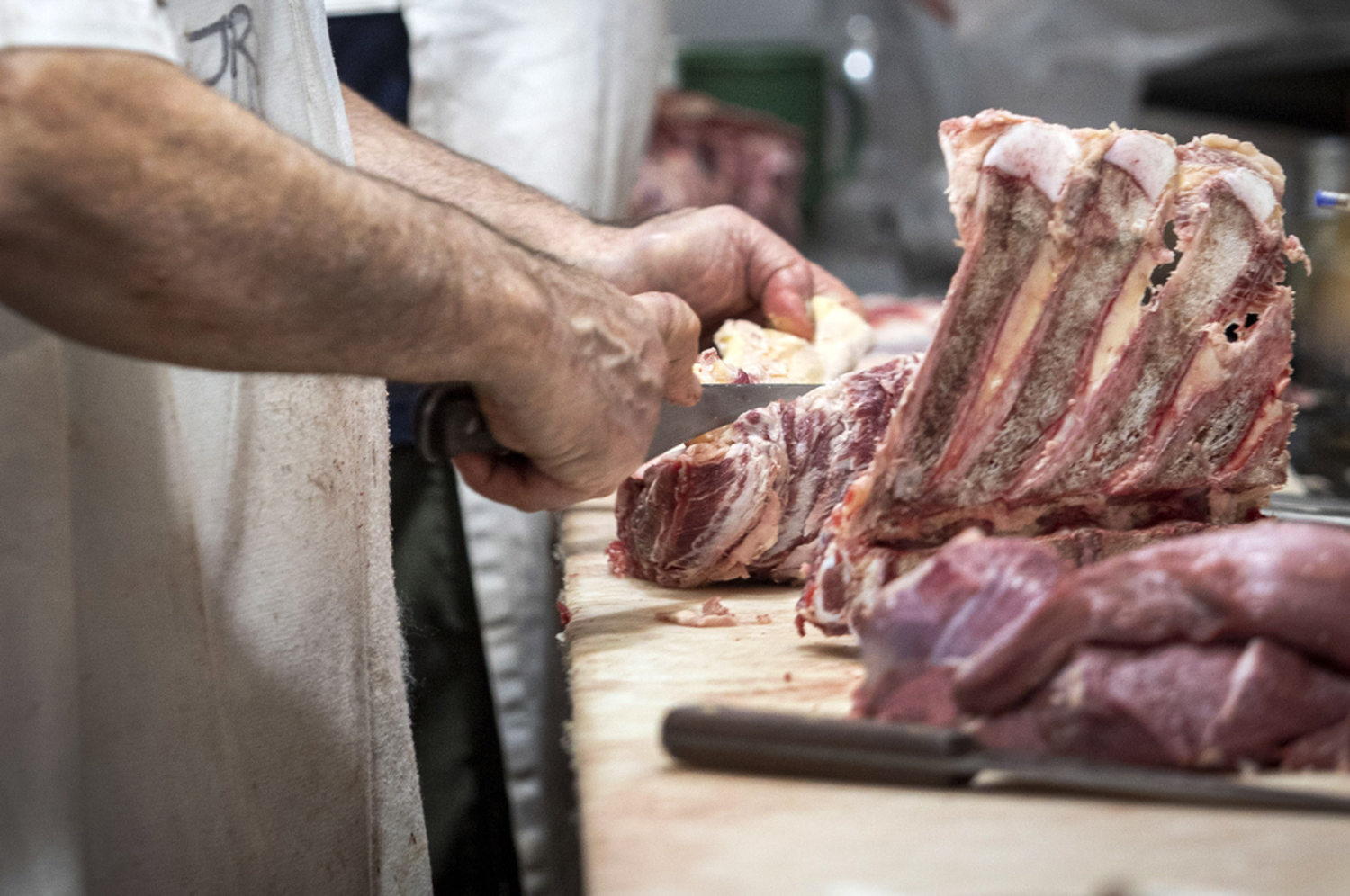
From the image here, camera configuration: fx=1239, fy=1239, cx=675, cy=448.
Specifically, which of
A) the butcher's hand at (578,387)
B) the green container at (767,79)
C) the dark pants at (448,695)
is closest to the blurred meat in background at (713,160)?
the green container at (767,79)

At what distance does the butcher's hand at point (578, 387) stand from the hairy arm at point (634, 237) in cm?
102

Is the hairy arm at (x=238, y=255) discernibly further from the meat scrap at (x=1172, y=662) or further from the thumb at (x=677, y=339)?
the meat scrap at (x=1172, y=662)

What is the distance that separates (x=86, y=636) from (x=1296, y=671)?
1550 millimetres

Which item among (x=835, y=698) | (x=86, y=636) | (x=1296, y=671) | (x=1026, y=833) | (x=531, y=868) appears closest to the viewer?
(x=1026, y=833)

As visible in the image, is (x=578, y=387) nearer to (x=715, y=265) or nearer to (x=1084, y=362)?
(x=1084, y=362)

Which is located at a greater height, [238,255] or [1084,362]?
[238,255]

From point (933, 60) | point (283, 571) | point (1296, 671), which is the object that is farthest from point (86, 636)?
point (933, 60)

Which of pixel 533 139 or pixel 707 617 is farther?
pixel 533 139

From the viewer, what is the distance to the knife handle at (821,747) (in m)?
1.26

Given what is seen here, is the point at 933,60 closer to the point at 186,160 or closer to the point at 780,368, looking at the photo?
the point at 780,368

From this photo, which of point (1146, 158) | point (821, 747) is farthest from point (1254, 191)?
point (821, 747)

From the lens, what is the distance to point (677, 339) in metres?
1.93

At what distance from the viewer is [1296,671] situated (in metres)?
1.33

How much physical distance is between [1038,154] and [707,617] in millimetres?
858
